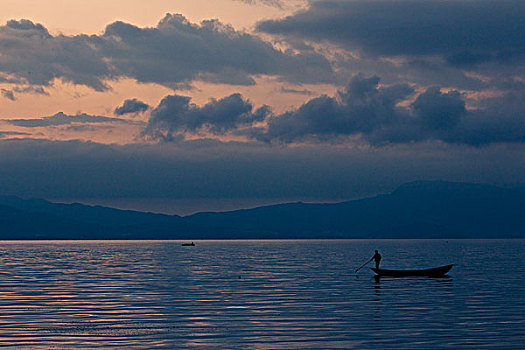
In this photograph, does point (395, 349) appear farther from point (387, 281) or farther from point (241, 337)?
point (387, 281)

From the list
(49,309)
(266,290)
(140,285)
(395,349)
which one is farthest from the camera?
(140,285)

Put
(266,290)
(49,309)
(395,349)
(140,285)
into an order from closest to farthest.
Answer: (395,349) → (49,309) → (266,290) → (140,285)

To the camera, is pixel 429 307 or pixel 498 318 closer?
pixel 498 318

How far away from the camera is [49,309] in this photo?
5038 cm

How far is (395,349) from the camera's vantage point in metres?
33.0

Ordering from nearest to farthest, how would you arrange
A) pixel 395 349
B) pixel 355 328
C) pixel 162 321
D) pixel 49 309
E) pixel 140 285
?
pixel 395 349, pixel 355 328, pixel 162 321, pixel 49 309, pixel 140 285

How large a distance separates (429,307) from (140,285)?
103 feet

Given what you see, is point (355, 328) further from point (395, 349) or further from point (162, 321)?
point (162, 321)

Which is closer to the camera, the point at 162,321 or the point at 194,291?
the point at 162,321

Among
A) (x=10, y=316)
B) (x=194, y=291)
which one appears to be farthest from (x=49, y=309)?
(x=194, y=291)

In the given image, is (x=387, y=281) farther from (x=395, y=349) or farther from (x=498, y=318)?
(x=395, y=349)

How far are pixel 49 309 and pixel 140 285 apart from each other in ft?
74.2

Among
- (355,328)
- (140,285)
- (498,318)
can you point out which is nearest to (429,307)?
(498,318)

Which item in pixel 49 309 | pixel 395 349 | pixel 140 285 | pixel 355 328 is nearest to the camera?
pixel 395 349
